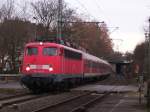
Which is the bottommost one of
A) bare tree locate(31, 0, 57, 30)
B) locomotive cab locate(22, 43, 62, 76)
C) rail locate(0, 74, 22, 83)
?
rail locate(0, 74, 22, 83)

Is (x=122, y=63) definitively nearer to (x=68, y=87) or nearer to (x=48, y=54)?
(x=68, y=87)

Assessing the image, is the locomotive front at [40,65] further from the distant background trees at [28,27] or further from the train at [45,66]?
the distant background trees at [28,27]

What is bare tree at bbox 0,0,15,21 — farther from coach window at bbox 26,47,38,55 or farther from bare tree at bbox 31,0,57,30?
coach window at bbox 26,47,38,55

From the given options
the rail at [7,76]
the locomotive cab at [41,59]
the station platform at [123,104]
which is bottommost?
the station platform at [123,104]

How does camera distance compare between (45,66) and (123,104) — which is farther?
(45,66)

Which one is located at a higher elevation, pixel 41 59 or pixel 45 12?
pixel 45 12

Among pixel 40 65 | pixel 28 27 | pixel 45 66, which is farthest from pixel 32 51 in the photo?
pixel 28 27

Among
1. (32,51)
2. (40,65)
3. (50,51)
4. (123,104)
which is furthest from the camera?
(32,51)

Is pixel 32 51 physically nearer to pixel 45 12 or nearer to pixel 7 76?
pixel 7 76

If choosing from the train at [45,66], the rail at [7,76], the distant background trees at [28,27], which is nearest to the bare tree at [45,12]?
the distant background trees at [28,27]

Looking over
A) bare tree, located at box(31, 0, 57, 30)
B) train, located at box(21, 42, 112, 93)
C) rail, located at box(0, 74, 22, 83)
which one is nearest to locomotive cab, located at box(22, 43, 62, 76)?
train, located at box(21, 42, 112, 93)

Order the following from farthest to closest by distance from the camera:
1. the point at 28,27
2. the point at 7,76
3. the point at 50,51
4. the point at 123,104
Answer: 1. the point at 28,27
2. the point at 7,76
3. the point at 50,51
4. the point at 123,104

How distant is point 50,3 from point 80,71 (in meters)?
28.8

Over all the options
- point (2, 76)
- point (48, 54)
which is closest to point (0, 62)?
point (2, 76)
